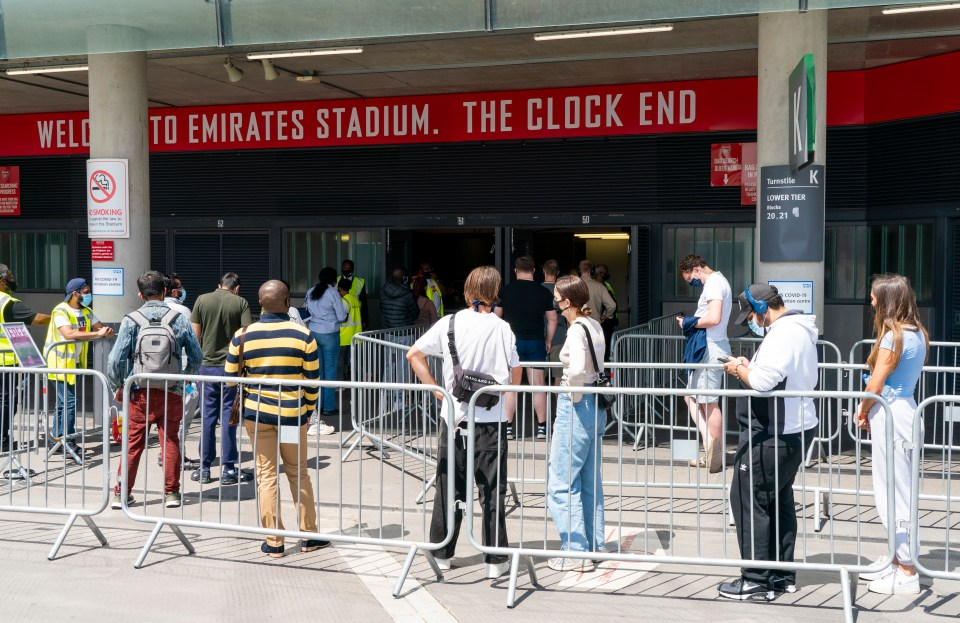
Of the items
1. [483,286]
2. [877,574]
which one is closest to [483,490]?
[483,286]

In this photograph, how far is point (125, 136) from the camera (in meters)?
10.7

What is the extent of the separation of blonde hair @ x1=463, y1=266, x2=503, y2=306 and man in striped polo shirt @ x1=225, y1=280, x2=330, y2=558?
105 cm

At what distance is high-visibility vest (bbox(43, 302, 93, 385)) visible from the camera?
29.6ft

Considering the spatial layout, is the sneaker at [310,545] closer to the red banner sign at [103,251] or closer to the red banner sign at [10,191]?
the red banner sign at [103,251]

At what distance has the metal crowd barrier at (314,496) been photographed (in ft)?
19.4

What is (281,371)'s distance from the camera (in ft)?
20.6

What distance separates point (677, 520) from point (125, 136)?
712 cm

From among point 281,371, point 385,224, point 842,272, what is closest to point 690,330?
point 281,371

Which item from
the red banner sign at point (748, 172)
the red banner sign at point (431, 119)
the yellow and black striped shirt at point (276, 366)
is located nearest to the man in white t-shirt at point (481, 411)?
the yellow and black striped shirt at point (276, 366)

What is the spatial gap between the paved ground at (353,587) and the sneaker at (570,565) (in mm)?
69

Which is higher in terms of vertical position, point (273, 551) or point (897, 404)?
point (897, 404)

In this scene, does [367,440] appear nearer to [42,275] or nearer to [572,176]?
[572,176]

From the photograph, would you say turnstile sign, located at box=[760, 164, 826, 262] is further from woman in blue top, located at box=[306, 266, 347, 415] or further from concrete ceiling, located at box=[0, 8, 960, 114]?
woman in blue top, located at box=[306, 266, 347, 415]

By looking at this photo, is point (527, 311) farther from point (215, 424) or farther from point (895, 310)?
point (895, 310)
